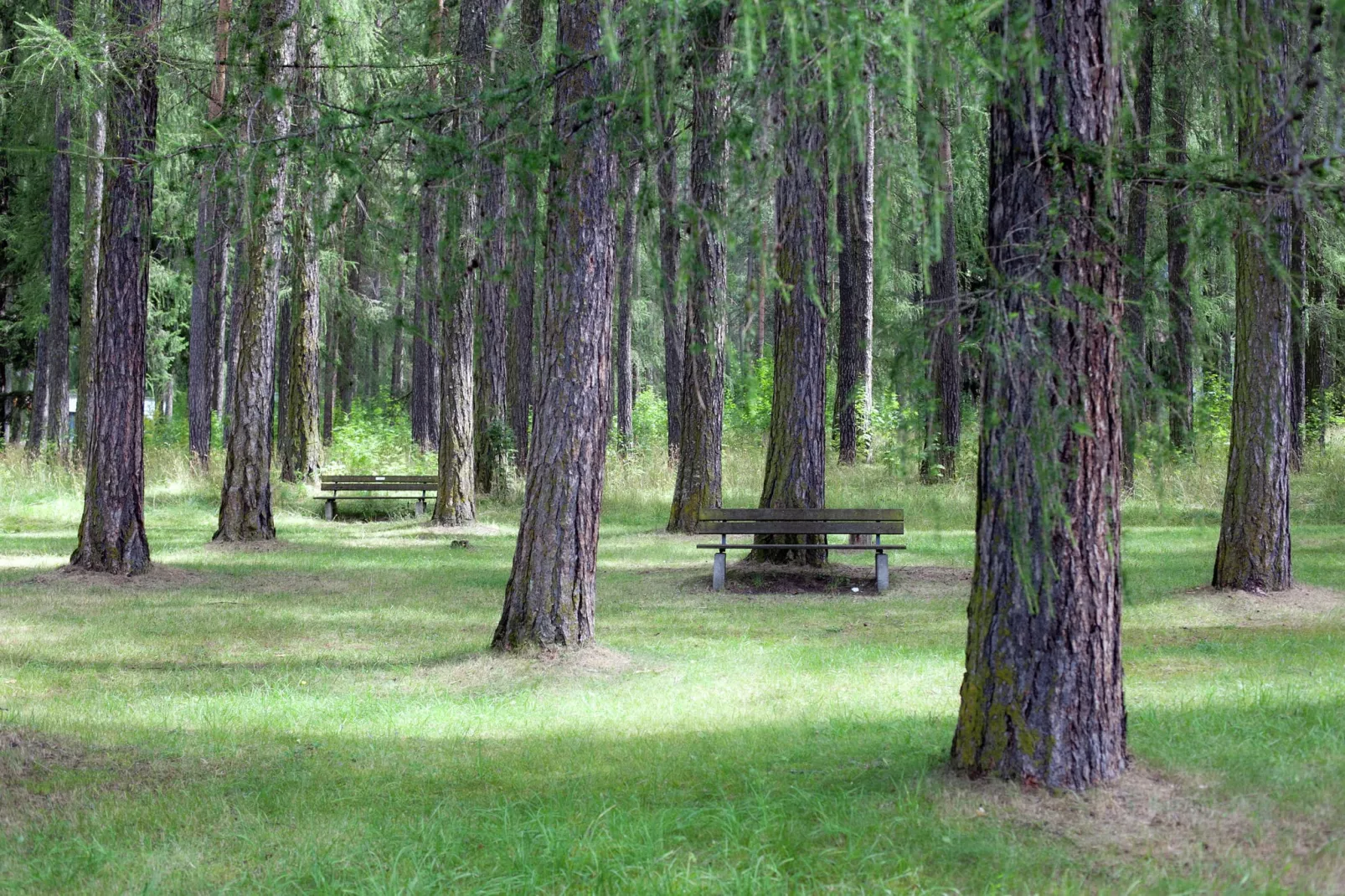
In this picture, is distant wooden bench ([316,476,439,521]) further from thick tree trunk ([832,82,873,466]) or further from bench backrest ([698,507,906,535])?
thick tree trunk ([832,82,873,466])

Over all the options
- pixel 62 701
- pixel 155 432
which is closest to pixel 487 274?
pixel 62 701

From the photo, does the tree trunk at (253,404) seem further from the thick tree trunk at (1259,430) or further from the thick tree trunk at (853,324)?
the thick tree trunk at (853,324)

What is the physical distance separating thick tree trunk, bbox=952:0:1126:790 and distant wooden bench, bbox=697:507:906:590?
276 inches

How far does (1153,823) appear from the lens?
4.47 metres

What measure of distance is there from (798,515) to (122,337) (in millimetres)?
6726

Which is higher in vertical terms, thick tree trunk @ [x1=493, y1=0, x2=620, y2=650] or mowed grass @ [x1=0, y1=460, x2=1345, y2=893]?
thick tree trunk @ [x1=493, y1=0, x2=620, y2=650]

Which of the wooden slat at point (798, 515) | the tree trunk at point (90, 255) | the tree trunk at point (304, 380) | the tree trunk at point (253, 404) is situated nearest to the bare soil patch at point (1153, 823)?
the wooden slat at point (798, 515)

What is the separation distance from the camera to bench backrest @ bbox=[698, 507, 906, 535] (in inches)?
Answer: 470

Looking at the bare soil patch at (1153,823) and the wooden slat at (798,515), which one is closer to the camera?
the bare soil patch at (1153,823)

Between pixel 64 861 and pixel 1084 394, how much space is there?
13.5ft

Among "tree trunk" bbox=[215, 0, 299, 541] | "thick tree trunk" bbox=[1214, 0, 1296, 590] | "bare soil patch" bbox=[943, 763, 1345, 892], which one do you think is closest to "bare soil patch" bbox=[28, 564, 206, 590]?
"tree trunk" bbox=[215, 0, 299, 541]

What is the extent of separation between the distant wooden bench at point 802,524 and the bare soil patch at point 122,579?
510 cm

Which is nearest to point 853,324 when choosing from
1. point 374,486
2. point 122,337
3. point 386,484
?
point 386,484

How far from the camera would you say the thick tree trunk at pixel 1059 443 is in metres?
4.54
